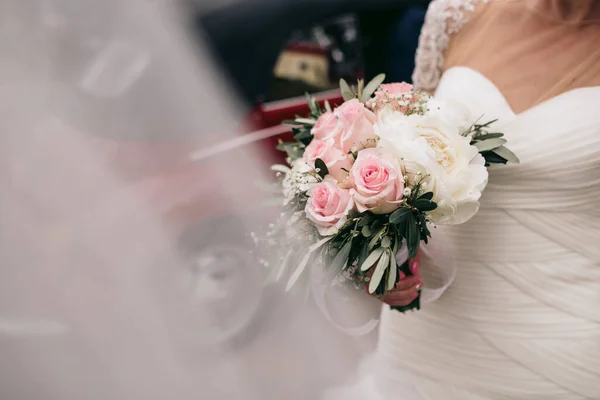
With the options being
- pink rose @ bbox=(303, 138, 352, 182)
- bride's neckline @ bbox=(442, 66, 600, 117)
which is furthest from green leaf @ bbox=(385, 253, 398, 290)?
bride's neckline @ bbox=(442, 66, 600, 117)

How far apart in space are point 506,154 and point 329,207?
45 cm

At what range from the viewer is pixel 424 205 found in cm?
100

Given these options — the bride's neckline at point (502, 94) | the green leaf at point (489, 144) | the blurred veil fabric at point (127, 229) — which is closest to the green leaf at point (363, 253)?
the green leaf at point (489, 144)

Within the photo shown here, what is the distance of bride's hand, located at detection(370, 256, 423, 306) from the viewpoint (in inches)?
48.6

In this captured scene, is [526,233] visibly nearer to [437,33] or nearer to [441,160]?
[441,160]

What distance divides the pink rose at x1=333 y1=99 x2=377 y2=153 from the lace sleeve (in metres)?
0.47

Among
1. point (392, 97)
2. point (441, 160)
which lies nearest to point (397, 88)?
point (392, 97)

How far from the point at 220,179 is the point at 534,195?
6.10 feet

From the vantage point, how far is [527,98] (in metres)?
1.25

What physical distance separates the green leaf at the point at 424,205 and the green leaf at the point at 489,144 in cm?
22

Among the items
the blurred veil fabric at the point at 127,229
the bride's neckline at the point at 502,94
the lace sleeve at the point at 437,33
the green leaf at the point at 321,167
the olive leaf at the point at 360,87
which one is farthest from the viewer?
the blurred veil fabric at the point at 127,229

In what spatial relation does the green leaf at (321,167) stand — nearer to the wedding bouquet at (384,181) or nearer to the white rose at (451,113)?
the wedding bouquet at (384,181)

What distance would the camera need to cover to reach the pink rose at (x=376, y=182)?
0.97 m

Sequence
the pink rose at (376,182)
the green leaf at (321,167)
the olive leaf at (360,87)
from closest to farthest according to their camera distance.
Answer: the pink rose at (376,182) → the green leaf at (321,167) → the olive leaf at (360,87)
